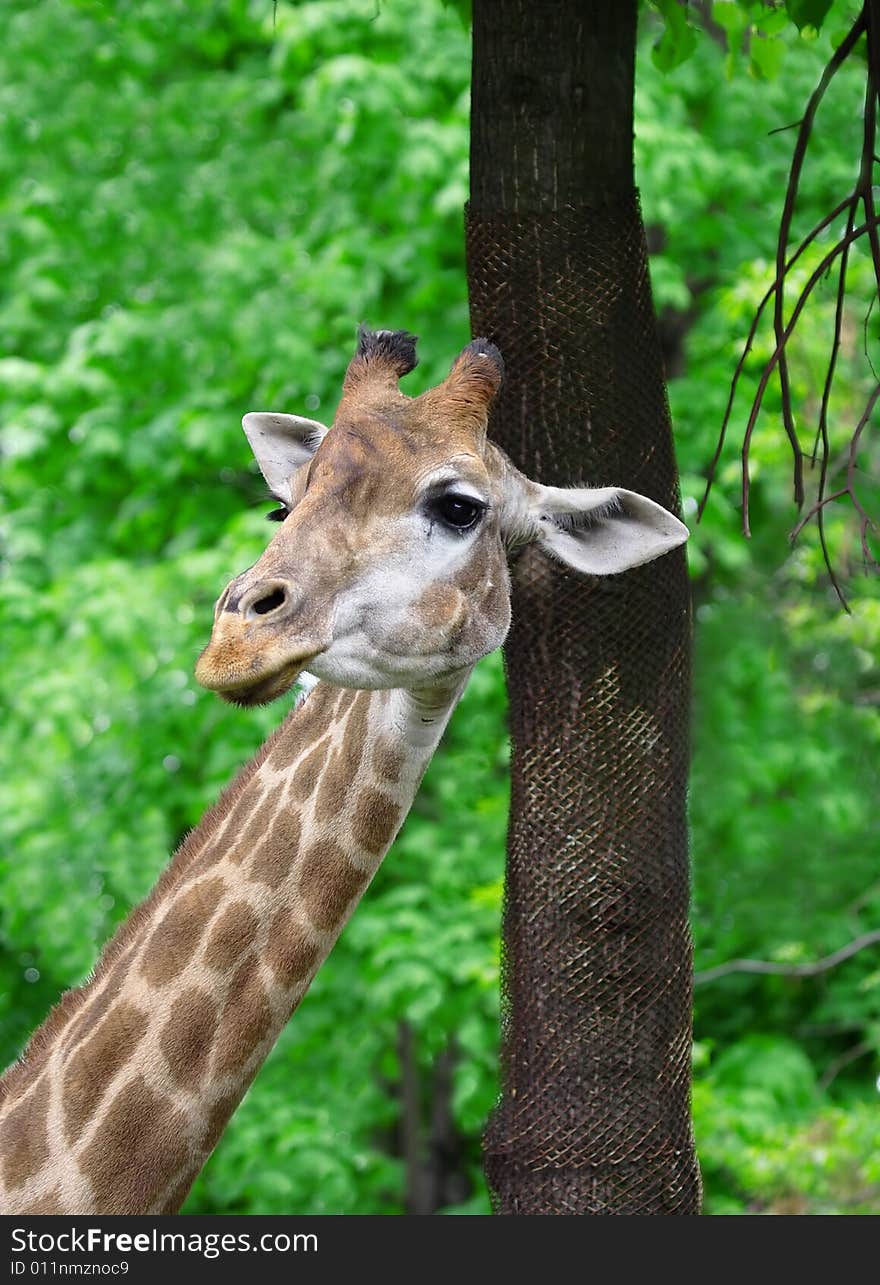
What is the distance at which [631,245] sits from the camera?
3.52 meters

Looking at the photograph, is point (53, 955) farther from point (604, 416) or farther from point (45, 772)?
point (604, 416)

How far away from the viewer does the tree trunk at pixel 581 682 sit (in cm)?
341

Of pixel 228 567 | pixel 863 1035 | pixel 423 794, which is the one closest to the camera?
pixel 228 567

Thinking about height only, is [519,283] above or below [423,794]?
above

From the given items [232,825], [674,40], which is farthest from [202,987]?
[674,40]

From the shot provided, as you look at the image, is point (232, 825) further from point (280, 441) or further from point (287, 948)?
point (280, 441)

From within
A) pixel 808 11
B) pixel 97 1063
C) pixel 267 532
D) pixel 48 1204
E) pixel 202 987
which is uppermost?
pixel 808 11

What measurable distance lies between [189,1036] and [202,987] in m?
0.10

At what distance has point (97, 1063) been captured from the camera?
10.7ft

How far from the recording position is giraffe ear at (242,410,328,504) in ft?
12.1

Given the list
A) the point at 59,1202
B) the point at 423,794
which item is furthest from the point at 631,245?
the point at 423,794

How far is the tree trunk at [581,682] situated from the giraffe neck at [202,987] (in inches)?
14.7

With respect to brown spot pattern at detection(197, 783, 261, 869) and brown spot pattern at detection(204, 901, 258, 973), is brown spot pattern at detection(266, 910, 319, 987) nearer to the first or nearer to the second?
brown spot pattern at detection(204, 901, 258, 973)

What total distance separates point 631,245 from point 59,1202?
7.74 feet
